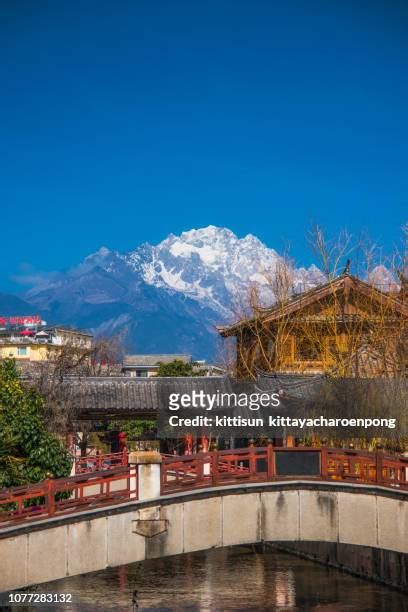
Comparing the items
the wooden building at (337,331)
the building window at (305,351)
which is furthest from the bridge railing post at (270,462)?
the building window at (305,351)

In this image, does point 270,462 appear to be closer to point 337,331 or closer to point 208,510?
point 208,510

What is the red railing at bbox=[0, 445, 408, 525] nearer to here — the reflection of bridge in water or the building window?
the reflection of bridge in water

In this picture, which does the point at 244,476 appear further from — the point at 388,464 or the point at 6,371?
the point at 6,371

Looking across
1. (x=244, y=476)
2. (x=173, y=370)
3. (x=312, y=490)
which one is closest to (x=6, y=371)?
(x=244, y=476)

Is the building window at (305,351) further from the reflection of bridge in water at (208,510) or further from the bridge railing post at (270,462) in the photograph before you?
the bridge railing post at (270,462)

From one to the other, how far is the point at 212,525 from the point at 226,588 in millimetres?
9551

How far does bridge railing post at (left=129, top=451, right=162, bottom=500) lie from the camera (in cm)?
2658

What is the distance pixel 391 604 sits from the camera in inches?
1265

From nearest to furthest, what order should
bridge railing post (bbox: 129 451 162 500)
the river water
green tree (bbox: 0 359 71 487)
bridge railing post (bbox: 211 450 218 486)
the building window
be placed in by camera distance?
bridge railing post (bbox: 129 451 162 500) < bridge railing post (bbox: 211 450 218 486) < green tree (bbox: 0 359 71 487) < the river water < the building window

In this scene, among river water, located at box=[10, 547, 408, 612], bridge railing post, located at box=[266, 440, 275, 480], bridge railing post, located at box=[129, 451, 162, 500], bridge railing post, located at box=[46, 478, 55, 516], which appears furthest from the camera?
river water, located at box=[10, 547, 408, 612]

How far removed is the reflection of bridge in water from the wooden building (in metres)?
10.9

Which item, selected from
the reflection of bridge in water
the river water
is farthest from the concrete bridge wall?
the river water

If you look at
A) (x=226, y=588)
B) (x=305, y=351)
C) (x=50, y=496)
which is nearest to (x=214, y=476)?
(x=50, y=496)

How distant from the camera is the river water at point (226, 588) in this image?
32.3 m
